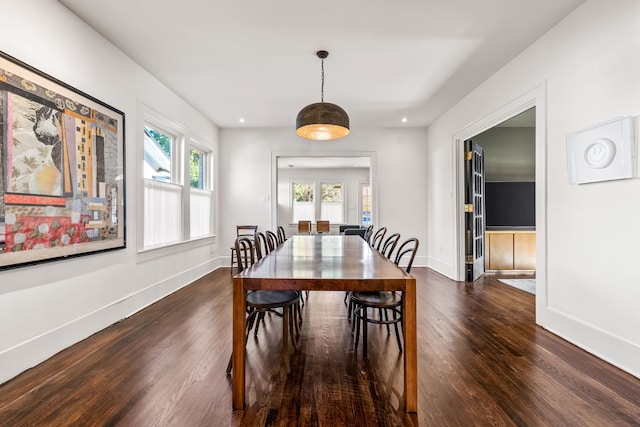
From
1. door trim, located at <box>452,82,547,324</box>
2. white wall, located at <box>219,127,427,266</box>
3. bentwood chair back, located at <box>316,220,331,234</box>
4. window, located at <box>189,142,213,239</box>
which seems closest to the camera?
door trim, located at <box>452,82,547,324</box>

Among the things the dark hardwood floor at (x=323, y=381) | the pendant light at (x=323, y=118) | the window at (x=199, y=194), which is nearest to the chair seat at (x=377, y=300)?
the dark hardwood floor at (x=323, y=381)

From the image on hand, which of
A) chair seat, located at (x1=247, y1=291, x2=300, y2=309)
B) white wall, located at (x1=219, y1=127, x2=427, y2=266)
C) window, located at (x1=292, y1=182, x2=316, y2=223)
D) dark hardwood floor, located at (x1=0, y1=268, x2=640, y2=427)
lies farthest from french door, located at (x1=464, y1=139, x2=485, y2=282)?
window, located at (x1=292, y1=182, x2=316, y2=223)

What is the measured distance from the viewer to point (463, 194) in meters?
4.86

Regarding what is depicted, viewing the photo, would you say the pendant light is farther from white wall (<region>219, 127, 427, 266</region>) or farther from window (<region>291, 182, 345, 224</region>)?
window (<region>291, 182, 345, 224</region>)

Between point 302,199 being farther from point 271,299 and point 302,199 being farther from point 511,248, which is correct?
point 271,299

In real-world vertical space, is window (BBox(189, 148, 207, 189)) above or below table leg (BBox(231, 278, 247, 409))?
above

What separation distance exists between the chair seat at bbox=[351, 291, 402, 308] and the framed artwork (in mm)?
2315

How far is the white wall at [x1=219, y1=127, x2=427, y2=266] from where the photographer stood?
6164 mm

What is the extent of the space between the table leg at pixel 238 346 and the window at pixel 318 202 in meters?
8.76

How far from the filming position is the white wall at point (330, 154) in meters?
6.16

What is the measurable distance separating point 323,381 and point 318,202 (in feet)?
28.4

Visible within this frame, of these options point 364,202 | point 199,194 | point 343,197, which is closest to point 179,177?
point 199,194

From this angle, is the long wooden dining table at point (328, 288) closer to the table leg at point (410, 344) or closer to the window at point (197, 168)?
the table leg at point (410, 344)

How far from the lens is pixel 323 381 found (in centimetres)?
A: 196
